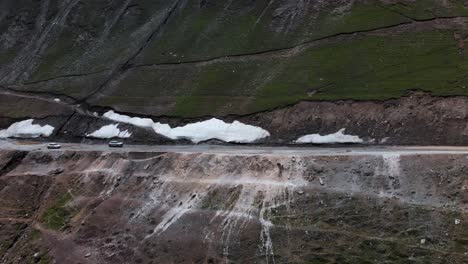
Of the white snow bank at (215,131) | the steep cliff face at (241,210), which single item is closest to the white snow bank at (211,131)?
the white snow bank at (215,131)

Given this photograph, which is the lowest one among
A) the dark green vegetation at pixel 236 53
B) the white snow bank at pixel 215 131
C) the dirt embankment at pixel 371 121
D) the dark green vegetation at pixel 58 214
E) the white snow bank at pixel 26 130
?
the dark green vegetation at pixel 58 214

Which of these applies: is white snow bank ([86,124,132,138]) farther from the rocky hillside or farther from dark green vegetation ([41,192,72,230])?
dark green vegetation ([41,192,72,230])

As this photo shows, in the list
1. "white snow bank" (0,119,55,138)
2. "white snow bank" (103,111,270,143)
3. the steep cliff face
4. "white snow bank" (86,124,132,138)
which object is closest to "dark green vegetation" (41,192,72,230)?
the steep cliff face

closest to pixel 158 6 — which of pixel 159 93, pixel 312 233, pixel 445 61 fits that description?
pixel 159 93

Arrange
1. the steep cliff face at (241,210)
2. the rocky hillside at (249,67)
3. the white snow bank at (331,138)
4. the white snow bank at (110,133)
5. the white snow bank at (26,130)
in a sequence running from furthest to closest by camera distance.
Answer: the white snow bank at (26,130)
the white snow bank at (110,133)
the rocky hillside at (249,67)
the white snow bank at (331,138)
the steep cliff face at (241,210)

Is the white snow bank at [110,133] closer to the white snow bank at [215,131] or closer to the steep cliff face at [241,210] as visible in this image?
the white snow bank at [215,131]
